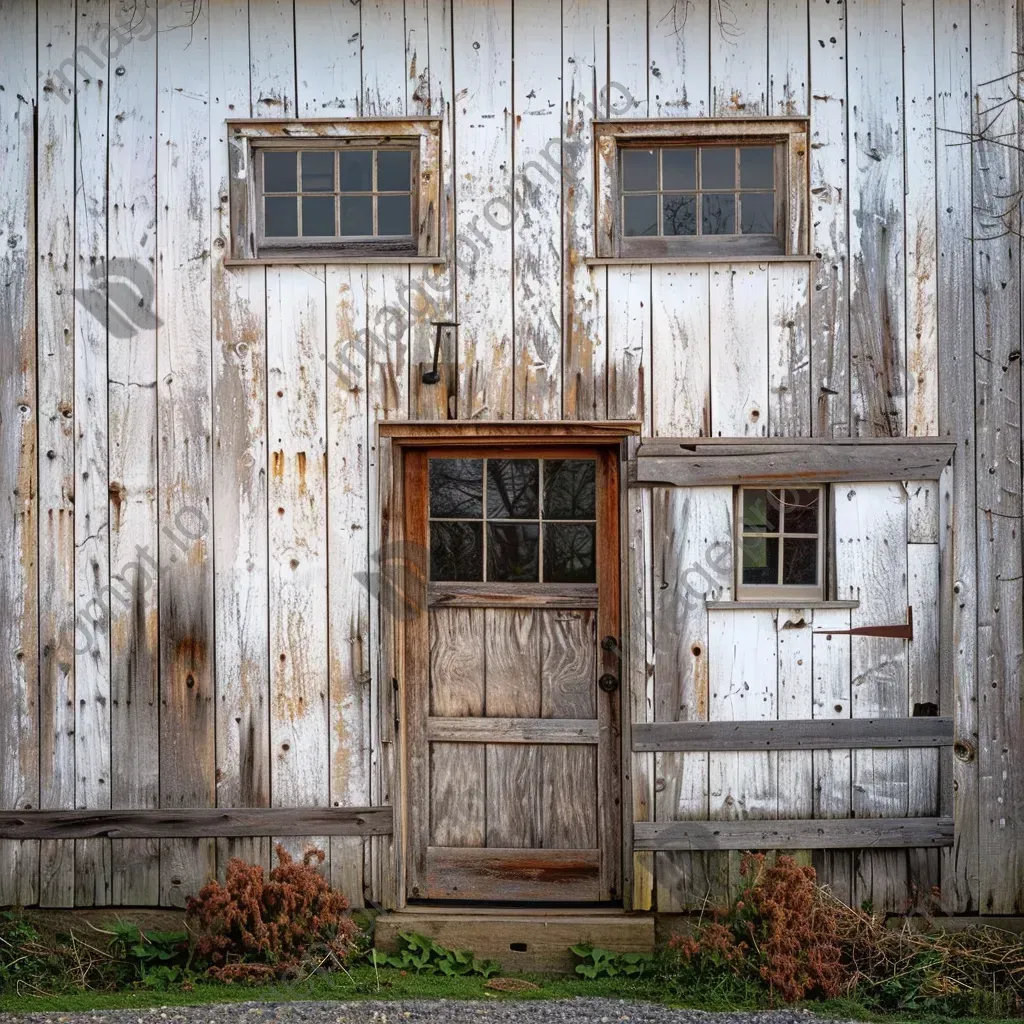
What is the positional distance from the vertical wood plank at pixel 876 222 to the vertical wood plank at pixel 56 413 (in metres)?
3.68

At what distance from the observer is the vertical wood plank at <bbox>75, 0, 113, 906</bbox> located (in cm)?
491

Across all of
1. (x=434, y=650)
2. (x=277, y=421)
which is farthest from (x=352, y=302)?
(x=434, y=650)

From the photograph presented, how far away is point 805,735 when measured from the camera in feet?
15.9

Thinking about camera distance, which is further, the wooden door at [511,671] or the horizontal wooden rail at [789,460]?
the wooden door at [511,671]

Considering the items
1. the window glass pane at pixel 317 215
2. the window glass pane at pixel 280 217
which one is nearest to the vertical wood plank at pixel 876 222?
the window glass pane at pixel 317 215

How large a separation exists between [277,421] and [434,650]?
1331mm

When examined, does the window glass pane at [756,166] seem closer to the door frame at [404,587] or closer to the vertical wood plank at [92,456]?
the door frame at [404,587]

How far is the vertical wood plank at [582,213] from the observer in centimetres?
486

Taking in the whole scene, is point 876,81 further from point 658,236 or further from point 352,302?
point 352,302

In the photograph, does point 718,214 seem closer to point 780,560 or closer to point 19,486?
point 780,560

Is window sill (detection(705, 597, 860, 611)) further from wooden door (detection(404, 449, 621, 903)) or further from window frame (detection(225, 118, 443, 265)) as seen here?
window frame (detection(225, 118, 443, 265))

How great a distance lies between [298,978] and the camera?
14.6ft

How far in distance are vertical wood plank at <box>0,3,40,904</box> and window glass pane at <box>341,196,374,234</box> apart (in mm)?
1466

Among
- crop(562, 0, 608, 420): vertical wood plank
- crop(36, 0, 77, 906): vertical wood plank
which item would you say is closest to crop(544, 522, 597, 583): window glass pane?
crop(562, 0, 608, 420): vertical wood plank
